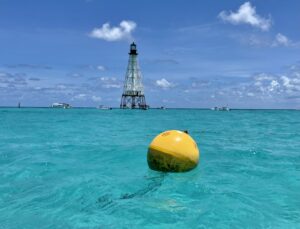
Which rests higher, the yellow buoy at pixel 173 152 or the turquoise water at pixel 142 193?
the yellow buoy at pixel 173 152

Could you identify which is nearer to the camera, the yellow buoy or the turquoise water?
the turquoise water

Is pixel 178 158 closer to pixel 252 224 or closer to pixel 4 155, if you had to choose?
pixel 252 224

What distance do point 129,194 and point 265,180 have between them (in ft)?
13.2

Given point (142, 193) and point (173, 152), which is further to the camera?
point (173, 152)

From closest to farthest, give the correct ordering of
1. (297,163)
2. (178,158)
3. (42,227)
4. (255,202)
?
(42,227) < (255,202) < (178,158) < (297,163)

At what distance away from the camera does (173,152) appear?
29.3ft

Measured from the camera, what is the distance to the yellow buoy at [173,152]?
8953 mm

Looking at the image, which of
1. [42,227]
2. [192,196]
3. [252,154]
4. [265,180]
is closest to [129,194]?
[192,196]

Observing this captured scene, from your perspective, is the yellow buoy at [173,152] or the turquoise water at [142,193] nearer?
the turquoise water at [142,193]

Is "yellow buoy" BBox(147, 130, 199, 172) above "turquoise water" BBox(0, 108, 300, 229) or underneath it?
above

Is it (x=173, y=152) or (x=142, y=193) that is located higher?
(x=173, y=152)

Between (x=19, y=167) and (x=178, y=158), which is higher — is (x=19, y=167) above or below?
below

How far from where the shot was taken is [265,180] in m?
9.53

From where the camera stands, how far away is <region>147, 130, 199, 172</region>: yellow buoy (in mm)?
8953
